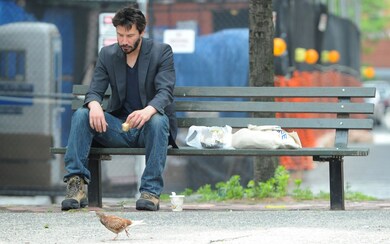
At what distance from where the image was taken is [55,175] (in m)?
13.0

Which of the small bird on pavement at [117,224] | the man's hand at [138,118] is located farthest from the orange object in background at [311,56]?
the small bird on pavement at [117,224]

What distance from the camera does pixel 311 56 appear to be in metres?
17.9

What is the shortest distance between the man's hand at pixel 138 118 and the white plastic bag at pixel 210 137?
1.89 ft

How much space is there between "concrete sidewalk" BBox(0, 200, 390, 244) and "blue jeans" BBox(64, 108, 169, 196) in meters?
0.24

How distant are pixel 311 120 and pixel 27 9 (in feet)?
15.7

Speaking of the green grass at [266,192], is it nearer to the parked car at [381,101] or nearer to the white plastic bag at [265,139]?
the white plastic bag at [265,139]

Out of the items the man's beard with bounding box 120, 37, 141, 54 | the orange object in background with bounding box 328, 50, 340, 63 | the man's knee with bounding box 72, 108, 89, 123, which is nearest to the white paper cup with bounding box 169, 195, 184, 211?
the man's knee with bounding box 72, 108, 89, 123

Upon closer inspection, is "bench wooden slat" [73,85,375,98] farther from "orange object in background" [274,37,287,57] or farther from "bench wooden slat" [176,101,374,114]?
"orange object in background" [274,37,287,57]

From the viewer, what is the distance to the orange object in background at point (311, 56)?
17.7m

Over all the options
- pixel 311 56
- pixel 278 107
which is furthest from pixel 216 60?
pixel 278 107

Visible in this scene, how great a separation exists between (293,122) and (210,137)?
72cm

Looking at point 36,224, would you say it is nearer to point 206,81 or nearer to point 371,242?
point 371,242

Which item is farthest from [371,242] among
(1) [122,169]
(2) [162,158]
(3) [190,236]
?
(1) [122,169]

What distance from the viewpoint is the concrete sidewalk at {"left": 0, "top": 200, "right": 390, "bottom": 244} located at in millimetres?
7238
